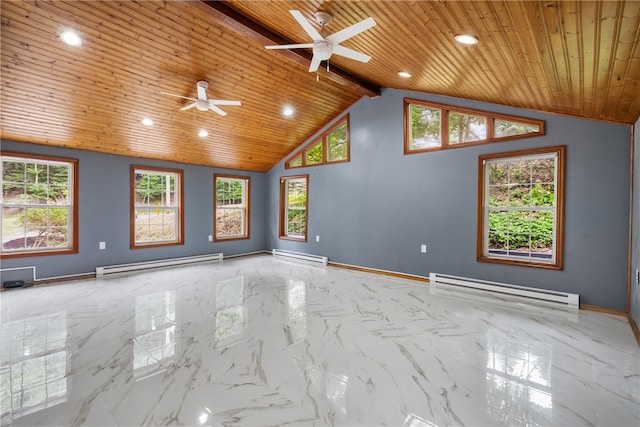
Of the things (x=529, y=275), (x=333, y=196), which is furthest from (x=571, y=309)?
(x=333, y=196)

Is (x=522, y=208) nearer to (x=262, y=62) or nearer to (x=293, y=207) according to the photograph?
(x=262, y=62)

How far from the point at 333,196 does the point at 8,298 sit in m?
5.41

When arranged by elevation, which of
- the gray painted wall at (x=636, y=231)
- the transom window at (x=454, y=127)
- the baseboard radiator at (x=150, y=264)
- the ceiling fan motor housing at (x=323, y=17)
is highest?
the ceiling fan motor housing at (x=323, y=17)

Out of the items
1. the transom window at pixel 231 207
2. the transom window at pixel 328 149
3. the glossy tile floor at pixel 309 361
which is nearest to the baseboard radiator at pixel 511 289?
the glossy tile floor at pixel 309 361

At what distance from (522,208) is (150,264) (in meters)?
6.62

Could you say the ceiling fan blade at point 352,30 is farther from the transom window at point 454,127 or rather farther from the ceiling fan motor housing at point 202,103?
the transom window at point 454,127

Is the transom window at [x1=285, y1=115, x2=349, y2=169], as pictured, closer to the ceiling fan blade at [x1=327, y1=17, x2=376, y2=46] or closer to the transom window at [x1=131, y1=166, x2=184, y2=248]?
the transom window at [x1=131, y1=166, x2=184, y2=248]

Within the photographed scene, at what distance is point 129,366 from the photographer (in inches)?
96.0

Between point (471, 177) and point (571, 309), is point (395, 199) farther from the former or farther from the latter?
point (571, 309)

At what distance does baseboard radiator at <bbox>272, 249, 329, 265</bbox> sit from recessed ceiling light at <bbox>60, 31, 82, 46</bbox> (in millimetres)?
5190

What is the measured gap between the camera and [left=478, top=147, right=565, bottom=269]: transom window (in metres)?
4.11

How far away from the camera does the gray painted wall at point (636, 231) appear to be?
3151mm

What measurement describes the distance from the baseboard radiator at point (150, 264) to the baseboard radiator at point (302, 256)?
4.60ft

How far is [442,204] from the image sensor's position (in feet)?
16.6
